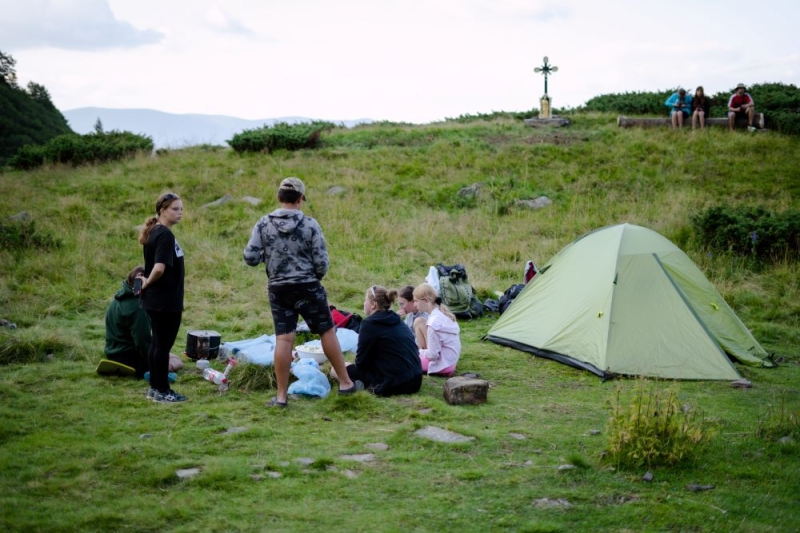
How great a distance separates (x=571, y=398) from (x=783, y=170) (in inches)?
532

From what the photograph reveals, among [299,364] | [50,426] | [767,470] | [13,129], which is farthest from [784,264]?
[13,129]

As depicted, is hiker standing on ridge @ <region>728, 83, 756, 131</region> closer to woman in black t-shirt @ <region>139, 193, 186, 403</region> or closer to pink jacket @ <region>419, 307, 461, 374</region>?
pink jacket @ <region>419, 307, 461, 374</region>

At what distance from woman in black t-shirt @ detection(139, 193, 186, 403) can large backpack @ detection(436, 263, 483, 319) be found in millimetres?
5132

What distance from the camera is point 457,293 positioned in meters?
11.1

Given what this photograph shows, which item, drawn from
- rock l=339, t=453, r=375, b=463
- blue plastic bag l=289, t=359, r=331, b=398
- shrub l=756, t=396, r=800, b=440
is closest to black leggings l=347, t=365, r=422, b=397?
blue plastic bag l=289, t=359, r=331, b=398

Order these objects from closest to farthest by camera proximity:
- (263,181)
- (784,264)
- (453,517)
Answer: (453,517)
(784,264)
(263,181)

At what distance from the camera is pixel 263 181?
62.1 ft

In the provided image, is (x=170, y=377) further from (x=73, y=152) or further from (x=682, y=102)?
(x=682, y=102)

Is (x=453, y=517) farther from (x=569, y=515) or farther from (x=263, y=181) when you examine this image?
(x=263, y=181)

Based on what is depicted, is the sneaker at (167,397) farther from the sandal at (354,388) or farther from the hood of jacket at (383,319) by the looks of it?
the hood of jacket at (383,319)

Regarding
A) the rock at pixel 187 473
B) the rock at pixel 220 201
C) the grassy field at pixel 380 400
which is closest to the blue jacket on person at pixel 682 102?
the grassy field at pixel 380 400

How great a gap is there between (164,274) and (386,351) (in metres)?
2.26

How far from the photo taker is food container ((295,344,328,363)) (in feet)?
26.9

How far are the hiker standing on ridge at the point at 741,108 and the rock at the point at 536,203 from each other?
754 centimetres
